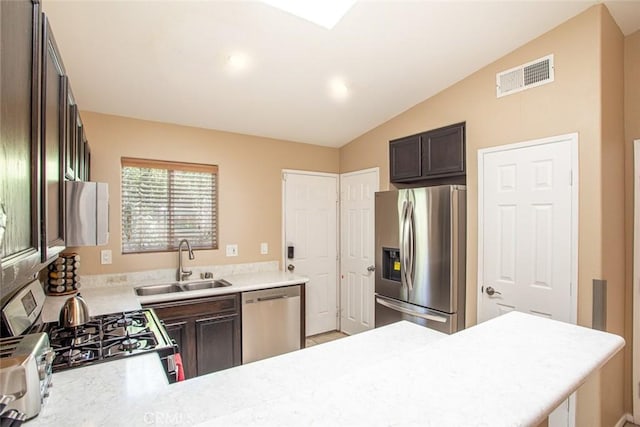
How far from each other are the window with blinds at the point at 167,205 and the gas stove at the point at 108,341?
128 cm

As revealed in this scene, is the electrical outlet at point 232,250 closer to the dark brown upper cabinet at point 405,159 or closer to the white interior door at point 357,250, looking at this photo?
the white interior door at point 357,250

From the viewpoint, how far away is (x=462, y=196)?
9.19 ft

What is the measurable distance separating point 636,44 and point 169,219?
4.18 metres

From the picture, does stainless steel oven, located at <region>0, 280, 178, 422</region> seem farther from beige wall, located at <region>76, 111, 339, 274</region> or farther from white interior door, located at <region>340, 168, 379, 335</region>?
white interior door, located at <region>340, 168, 379, 335</region>

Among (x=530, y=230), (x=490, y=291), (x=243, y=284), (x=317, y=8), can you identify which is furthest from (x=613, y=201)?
(x=243, y=284)

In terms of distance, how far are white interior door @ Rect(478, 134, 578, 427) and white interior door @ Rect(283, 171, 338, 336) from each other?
1973 millimetres

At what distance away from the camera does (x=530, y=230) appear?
7.84 feet

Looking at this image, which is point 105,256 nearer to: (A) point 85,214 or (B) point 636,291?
(A) point 85,214

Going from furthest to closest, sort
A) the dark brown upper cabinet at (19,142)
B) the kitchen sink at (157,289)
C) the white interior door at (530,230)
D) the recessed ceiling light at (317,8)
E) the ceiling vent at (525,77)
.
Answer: the kitchen sink at (157,289) < the ceiling vent at (525,77) < the white interior door at (530,230) < the recessed ceiling light at (317,8) < the dark brown upper cabinet at (19,142)

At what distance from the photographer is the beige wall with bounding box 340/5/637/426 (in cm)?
Result: 209

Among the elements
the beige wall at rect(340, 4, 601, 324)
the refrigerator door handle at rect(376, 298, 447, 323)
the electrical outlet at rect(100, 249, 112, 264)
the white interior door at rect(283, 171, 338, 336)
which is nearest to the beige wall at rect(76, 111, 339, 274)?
the electrical outlet at rect(100, 249, 112, 264)

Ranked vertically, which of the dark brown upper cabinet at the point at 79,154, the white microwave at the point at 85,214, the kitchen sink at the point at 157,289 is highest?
the dark brown upper cabinet at the point at 79,154

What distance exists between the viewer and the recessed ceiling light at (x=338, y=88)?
2809 millimetres

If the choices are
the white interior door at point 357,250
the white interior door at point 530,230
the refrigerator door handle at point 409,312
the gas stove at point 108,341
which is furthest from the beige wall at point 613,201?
the gas stove at point 108,341
